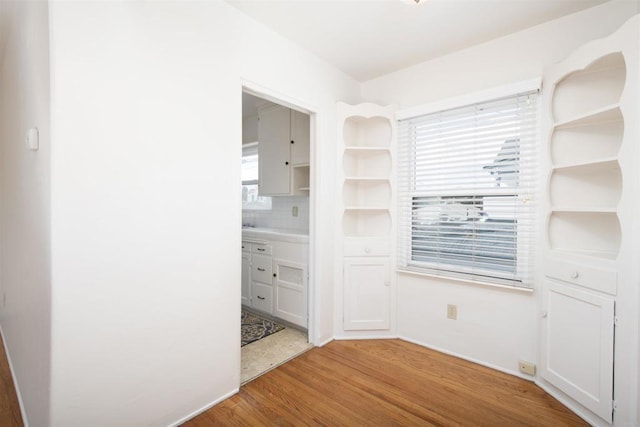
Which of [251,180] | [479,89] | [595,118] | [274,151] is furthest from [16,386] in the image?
[595,118]

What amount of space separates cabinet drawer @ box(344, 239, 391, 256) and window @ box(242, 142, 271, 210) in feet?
5.83

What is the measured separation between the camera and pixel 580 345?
6.11 ft

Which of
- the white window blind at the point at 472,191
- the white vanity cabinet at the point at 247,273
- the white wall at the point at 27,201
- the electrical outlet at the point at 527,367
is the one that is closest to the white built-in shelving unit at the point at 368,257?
the white window blind at the point at 472,191

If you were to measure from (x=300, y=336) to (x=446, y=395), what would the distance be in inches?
53.9

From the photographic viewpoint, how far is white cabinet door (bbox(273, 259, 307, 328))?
297 centimetres

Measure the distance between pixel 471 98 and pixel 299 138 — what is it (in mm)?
1754

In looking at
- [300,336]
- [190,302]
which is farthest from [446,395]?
[190,302]

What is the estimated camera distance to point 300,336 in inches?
116

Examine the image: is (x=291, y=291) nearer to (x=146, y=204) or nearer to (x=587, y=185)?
(x=146, y=204)

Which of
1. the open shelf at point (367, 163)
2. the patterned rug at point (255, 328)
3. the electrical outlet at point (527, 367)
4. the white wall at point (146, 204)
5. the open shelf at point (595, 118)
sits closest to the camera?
the white wall at point (146, 204)

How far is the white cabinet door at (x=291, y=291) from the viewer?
2.97 meters

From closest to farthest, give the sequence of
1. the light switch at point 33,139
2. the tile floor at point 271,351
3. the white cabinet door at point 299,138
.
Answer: the light switch at point 33,139, the tile floor at point 271,351, the white cabinet door at point 299,138

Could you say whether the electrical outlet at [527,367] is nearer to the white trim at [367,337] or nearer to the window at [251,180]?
the white trim at [367,337]

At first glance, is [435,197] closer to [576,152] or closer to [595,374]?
[576,152]
